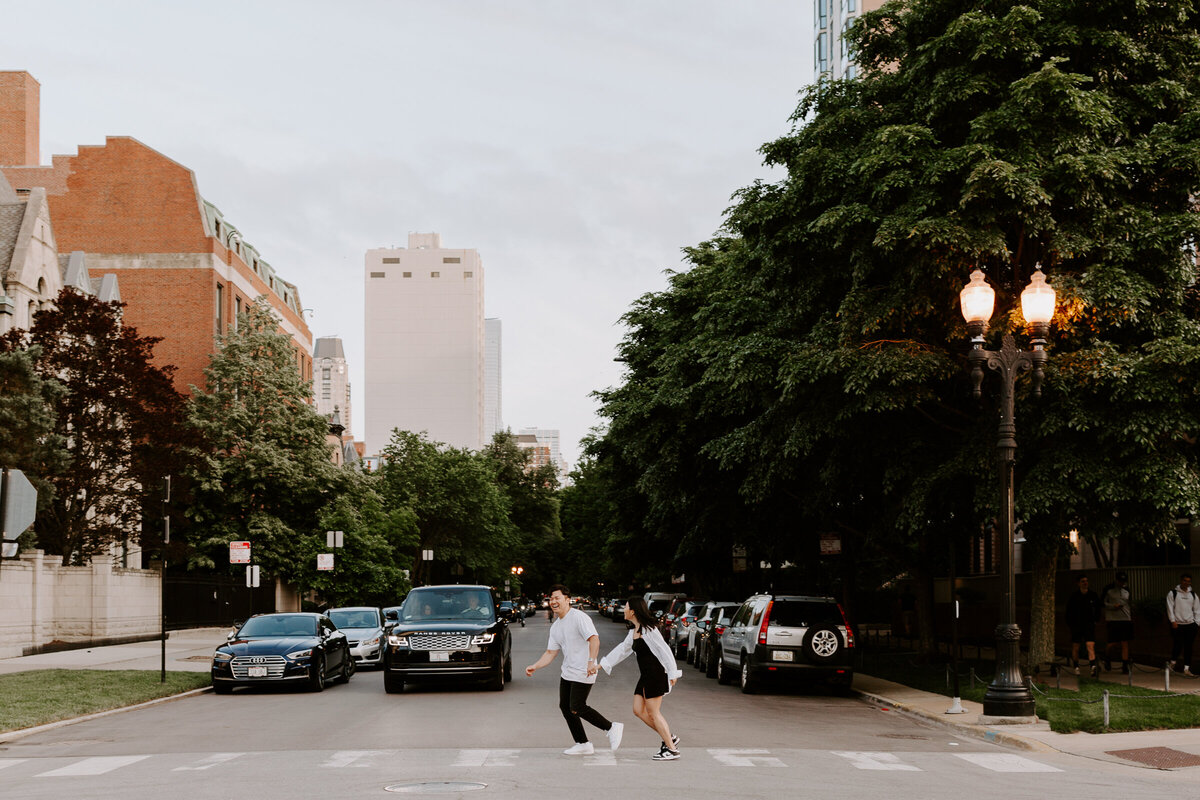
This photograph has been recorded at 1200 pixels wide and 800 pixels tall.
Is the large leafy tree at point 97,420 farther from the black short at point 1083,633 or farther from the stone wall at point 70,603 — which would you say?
the black short at point 1083,633

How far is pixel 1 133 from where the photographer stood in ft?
197

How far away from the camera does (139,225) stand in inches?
2372

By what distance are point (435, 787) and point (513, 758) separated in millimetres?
2186

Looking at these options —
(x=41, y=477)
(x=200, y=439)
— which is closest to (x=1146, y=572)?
(x=41, y=477)

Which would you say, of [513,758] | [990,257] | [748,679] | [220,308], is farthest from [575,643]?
[220,308]

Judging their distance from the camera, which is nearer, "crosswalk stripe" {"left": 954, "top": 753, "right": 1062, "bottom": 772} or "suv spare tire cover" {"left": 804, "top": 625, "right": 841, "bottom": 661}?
"crosswalk stripe" {"left": 954, "top": 753, "right": 1062, "bottom": 772}

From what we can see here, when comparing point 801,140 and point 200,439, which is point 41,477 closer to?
point 200,439

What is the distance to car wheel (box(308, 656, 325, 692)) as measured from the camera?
22891mm

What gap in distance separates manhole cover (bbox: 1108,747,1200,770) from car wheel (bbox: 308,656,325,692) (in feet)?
45.9

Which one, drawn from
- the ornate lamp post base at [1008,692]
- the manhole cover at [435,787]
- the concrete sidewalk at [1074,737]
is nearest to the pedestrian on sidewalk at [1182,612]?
the concrete sidewalk at [1074,737]

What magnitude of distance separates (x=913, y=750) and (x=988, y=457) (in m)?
7.62

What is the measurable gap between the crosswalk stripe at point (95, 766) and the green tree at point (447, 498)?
71.9 meters

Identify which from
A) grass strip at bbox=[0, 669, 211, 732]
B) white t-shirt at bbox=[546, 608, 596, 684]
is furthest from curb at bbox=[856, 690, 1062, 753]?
grass strip at bbox=[0, 669, 211, 732]

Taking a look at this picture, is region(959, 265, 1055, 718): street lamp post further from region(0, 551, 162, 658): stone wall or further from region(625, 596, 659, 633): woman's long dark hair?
region(0, 551, 162, 658): stone wall
